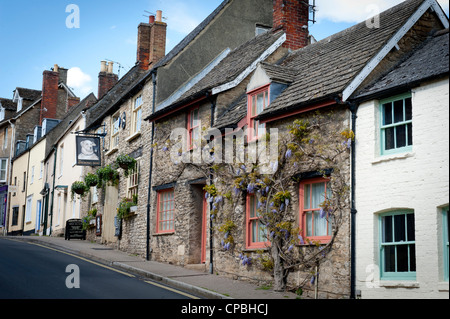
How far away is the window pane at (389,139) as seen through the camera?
459 inches

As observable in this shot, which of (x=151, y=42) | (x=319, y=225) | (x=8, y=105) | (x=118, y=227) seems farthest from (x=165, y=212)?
(x=8, y=105)

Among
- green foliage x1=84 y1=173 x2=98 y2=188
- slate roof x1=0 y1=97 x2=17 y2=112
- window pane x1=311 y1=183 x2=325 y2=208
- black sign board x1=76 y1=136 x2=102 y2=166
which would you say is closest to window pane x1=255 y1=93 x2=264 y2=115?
window pane x1=311 y1=183 x2=325 y2=208

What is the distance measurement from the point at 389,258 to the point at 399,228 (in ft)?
2.08

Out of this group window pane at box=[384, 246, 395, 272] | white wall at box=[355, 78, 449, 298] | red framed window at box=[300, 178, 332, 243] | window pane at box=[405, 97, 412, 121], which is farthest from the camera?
red framed window at box=[300, 178, 332, 243]

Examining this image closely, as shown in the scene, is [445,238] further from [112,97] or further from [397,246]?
[112,97]

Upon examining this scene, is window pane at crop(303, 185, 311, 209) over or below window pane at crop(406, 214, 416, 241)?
over

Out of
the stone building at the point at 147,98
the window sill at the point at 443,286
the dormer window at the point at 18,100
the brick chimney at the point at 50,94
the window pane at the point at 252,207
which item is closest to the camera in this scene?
the window sill at the point at 443,286

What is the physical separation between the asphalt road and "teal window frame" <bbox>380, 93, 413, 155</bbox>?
5.18m

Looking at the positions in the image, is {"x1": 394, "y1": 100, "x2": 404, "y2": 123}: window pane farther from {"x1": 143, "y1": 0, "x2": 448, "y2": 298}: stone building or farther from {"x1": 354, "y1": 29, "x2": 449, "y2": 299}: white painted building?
{"x1": 143, "y1": 0, "x2": 448, "y2": 298}: stone building

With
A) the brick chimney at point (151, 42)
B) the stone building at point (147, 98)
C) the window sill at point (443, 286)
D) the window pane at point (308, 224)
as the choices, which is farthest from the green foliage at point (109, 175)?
the window sill at point (443, 286)

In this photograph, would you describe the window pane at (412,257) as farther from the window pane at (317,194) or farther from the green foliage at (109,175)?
the green foliage at (109,175)

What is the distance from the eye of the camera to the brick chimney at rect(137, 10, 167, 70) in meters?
25.9

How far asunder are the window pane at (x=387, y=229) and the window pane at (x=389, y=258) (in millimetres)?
156

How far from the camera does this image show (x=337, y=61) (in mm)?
14703
